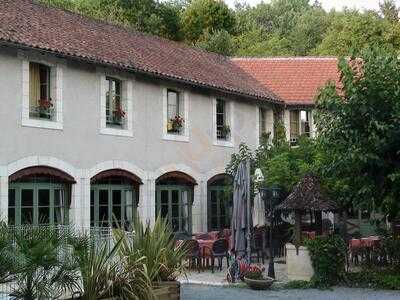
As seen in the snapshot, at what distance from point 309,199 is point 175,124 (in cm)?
738

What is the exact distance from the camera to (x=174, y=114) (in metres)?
22.3

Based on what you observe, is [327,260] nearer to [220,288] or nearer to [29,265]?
[220,288]

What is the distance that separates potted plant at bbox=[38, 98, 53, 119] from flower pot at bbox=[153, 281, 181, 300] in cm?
801

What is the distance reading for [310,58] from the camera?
3042 centimetres

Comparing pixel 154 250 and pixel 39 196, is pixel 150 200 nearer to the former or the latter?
pixel 39 196

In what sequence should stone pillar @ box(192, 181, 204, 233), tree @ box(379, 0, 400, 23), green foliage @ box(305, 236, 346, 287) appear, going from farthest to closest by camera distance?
tree @ box(379, 0, 400, 23), stone pillar @ box(192, 181, 204, 233), green foliage @ box(305, 236, 346, 287)

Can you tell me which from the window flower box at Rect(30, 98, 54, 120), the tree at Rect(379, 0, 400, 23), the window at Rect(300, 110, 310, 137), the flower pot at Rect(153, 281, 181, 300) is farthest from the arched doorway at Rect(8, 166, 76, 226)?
the tree at Rect(379, 0, 400, 23)

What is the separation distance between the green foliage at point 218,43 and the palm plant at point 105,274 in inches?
1359

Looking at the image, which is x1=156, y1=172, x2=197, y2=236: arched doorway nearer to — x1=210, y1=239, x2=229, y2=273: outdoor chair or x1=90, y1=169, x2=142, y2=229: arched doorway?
x1=90, y1=169, x2=142, y2=229: arched doorway

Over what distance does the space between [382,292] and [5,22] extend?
36.3 feet

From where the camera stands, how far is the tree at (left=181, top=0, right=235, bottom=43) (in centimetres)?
4922

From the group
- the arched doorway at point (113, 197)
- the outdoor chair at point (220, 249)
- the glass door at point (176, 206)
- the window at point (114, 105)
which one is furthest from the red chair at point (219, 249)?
the window at point (114, 105)

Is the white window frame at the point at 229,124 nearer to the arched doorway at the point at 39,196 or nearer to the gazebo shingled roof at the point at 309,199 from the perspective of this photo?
the arched doorway at the point at 39,196

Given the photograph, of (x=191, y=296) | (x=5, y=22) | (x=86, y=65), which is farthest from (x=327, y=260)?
(x=5, y=22)
